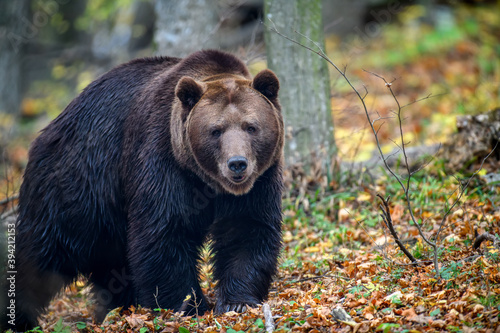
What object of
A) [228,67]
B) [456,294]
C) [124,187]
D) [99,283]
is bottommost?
[99,283]

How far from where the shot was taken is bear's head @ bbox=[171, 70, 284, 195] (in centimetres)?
494

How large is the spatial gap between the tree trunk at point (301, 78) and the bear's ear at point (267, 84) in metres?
2.08

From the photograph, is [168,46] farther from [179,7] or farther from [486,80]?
[486,80]

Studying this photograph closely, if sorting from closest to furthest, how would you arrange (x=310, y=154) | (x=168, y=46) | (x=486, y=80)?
(x=310, y=154) → (x=168, y=46) → (x=486, y=80)

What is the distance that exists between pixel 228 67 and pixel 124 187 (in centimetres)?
175

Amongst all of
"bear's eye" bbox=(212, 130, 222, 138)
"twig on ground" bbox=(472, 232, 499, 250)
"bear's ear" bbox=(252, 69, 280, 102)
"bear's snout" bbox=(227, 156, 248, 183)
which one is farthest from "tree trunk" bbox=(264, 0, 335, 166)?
"twig on ground" bbox=(472, 232, 499, 250)

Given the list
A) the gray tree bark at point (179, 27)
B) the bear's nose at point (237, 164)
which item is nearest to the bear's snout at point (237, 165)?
the bear's nose at point (237, 164)

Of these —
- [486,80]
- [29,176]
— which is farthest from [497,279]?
[486,80]

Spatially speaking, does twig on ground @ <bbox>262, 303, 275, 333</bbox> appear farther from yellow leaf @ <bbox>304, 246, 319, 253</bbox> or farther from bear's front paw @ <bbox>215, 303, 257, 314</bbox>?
yellow leaf @ <bbox>304, 246, 319, 253</bbox>

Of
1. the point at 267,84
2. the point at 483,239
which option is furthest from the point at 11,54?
the point at 483,239

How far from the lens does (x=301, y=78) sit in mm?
7355

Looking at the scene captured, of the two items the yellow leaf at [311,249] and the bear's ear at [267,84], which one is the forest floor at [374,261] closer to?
the yellow leaf at [311,249]

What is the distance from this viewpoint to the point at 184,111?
5121mm

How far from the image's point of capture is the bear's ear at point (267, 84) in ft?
16.6
